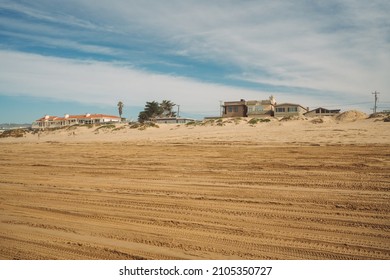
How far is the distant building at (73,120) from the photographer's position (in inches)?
3278

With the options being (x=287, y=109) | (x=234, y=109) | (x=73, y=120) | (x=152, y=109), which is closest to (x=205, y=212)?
(x=287, y=109)

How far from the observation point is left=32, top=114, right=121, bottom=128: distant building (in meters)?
83.2

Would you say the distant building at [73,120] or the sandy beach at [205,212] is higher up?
the distant building at [73,120]

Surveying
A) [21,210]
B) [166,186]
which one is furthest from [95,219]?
[166,186]

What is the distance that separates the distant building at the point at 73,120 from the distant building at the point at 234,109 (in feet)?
128

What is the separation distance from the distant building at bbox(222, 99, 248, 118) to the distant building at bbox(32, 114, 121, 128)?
128 ft

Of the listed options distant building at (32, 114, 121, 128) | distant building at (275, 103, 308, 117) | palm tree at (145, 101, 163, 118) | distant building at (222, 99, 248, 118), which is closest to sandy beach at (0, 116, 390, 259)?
distant building at (275, 103, 308, 117)

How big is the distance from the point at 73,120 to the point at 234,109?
54482 mm

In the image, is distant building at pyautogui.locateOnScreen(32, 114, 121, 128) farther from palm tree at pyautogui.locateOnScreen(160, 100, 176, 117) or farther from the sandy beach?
the sandy beach

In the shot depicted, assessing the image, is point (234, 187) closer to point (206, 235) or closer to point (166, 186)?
point (166, 186)

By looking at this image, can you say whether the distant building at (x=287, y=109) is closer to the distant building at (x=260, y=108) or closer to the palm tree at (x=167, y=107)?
the distant building at (x=260, y=108)

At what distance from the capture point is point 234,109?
55.9m

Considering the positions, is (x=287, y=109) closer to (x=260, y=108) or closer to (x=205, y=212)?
(x=260, y=108)

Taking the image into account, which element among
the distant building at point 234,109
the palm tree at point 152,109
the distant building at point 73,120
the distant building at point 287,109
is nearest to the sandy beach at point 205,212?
the distant building at point 287,109
